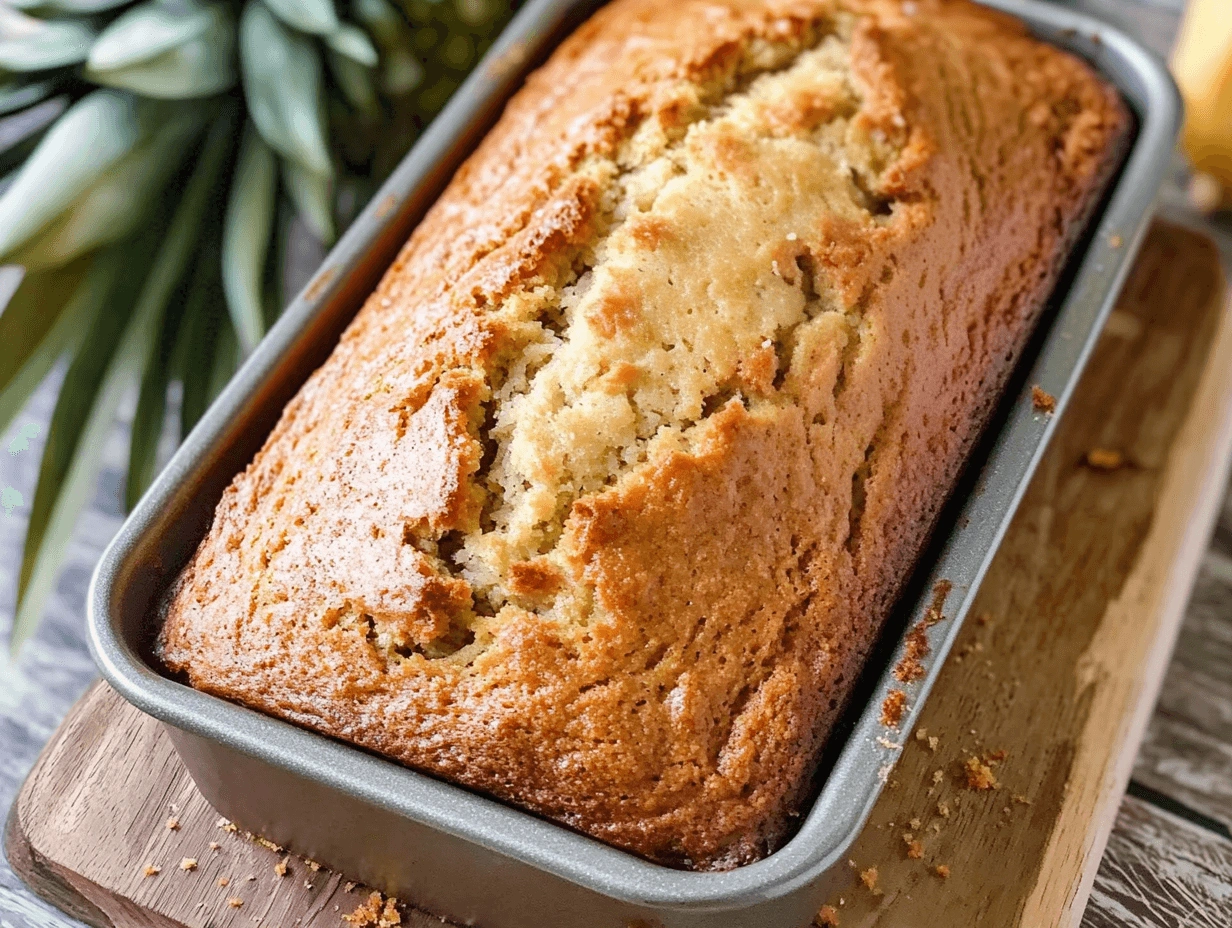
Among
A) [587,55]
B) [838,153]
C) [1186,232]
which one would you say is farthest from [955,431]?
[1186,232]

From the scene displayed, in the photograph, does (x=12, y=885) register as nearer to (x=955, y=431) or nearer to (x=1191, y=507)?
(x=955, y=431)

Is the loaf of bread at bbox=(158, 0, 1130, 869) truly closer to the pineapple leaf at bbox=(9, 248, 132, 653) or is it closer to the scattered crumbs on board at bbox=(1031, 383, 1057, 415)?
the scattered crumbs on board at bbox=(1031, 383, 1057, 415)

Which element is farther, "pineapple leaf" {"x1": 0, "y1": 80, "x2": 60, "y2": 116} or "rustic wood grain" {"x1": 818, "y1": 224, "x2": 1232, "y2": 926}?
"pineapple leaf" {"x1": 0, "y1": 80, "x2": 60, "y2": 116}

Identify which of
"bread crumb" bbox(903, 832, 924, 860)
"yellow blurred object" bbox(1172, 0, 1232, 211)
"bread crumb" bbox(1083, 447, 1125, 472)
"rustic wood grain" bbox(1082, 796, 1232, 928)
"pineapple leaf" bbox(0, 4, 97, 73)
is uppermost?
"pineapple leaf" bbox(0, 4, 97, 73)

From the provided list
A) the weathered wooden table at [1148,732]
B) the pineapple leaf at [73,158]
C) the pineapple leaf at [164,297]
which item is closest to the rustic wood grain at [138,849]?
the weathered wooden table at [1148,732]

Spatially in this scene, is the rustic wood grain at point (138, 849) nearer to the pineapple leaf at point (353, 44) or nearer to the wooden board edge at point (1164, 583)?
the wooden board edge at point (1164, 583)

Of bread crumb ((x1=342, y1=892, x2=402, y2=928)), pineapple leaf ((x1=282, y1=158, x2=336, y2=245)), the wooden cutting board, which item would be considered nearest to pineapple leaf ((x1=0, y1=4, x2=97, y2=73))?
pineapple leaf ((x1=282, y1=158, x2=336, y2=245))
